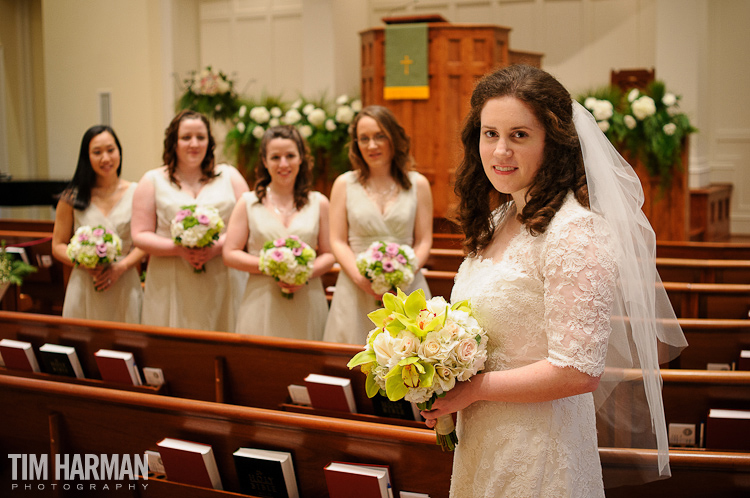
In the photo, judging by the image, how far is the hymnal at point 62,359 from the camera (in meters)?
3.53

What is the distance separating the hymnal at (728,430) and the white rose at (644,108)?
527 cm

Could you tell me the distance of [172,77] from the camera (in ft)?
32.4

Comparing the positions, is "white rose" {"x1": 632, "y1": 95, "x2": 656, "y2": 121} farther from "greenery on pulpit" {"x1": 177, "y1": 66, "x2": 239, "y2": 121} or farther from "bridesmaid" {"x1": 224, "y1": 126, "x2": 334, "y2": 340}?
"greenery on pulpit" {"x1": 177, "y1": 66, "x2": 239, "y2": 121}

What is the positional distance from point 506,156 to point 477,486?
866 millimetres

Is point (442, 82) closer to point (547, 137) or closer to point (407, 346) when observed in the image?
point (547, 137)

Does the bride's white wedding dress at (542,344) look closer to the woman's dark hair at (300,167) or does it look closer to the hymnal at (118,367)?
the hymnal at (118,367)

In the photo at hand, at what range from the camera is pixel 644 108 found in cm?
724

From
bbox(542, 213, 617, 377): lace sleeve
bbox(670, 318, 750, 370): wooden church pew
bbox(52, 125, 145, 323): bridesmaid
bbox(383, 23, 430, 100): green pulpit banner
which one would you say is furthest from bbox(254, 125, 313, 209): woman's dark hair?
bbox(383, 23, 430, 100): green pulpit banner

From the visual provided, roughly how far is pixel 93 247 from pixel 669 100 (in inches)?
235

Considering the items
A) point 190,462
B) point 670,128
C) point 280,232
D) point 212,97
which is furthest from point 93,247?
point 670,128

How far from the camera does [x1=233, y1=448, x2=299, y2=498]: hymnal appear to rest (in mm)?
2486

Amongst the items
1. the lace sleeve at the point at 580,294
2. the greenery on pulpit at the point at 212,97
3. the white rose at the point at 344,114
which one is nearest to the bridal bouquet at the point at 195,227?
the lace sleeve at the point at 580,294

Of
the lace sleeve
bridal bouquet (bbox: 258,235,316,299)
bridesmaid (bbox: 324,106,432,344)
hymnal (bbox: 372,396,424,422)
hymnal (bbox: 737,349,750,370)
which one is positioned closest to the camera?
the lace sleeve

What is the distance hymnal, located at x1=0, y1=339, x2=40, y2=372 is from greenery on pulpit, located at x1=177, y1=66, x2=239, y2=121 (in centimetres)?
610
